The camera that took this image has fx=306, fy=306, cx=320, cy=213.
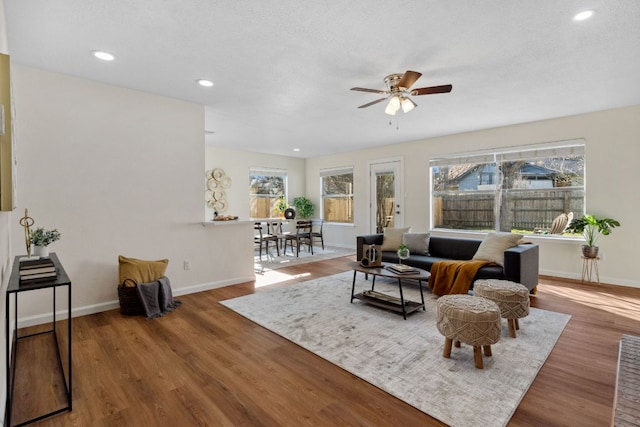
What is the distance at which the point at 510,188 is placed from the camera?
543 cm

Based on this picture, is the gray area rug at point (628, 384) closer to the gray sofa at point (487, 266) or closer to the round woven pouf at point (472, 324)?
the round woven pouf at point (472, 324)

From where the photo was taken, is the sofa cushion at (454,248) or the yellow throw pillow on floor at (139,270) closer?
the yellow throw pillow on floor at (139,270)

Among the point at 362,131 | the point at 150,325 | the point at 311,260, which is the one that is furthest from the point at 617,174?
the point at 150,325

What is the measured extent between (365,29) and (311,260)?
187 inches

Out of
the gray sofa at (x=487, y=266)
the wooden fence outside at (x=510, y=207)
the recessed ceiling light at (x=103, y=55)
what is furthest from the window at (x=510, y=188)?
the recessed ceiling light at (x=103, y=55)

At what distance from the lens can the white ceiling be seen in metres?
2.14

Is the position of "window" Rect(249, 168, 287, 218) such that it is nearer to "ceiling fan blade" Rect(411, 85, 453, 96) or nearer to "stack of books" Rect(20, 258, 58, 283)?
"ceiling fan blade" Rect(411, 85, 453, 96)

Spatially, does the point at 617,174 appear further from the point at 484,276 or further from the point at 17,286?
the point at 17,286

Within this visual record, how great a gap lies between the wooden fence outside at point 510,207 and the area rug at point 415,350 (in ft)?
7.97

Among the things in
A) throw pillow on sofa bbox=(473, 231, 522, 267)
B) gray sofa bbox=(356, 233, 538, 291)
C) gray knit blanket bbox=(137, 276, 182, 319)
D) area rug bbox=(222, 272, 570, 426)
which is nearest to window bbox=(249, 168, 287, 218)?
gray sofa bbox=(356, 233, 538, 291)

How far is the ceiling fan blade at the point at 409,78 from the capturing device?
8.81 ft

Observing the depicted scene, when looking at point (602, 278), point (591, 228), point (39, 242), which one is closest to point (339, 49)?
point (39, 242)

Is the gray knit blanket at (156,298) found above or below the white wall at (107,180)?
below

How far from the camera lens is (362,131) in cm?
574
